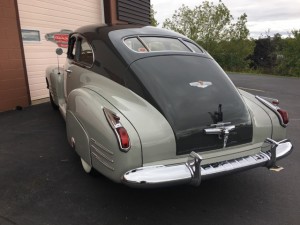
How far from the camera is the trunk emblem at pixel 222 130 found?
2764mm

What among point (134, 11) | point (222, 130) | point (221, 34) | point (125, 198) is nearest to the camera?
point (222, 130)

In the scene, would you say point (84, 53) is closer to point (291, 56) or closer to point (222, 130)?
point (222, 130)

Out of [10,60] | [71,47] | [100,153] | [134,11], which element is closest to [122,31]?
[71,47]

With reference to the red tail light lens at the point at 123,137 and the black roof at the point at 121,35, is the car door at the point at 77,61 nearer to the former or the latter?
the black roof at the point at 121,35

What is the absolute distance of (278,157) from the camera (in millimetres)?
2941

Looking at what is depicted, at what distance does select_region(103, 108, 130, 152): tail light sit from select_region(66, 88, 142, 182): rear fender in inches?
1.2

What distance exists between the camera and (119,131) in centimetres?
249

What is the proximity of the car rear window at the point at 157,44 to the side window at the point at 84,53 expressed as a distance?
1.97 feet

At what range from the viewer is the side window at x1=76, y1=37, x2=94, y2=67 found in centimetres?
388

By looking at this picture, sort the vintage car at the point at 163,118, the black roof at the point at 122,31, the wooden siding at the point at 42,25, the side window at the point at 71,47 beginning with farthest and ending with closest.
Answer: the wooden siding at the point at 42,25 → the side window at the point at 71,47 → the black roof at the point at 122,31 → the vintage car at the point at 163,118

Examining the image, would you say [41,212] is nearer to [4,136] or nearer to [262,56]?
[4,136]

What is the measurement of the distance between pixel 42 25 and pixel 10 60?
1775 millimetres

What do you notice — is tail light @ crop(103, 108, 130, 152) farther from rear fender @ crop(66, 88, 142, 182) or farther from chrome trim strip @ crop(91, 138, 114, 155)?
chrome trim strip @ crop(91, 138, 114, 155)

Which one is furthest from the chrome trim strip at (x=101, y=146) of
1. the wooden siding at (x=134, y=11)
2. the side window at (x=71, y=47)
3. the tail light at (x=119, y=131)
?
the wooden siding at (x=134, y=11)
